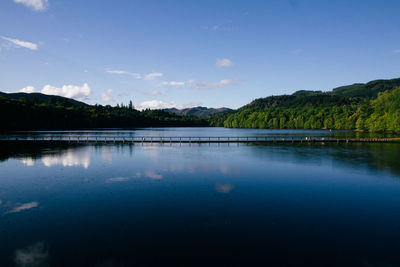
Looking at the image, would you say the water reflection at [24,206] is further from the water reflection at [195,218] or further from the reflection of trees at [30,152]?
the reflection of trees at [30,152]

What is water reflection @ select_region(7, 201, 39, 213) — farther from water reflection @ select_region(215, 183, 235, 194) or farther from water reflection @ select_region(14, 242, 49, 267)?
water reflection @ select_region(215, 183, 235, 194)

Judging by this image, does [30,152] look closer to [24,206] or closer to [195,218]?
[24,206]

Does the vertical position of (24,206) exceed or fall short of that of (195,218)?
it exceeds it

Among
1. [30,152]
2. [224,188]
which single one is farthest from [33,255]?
[30,152]

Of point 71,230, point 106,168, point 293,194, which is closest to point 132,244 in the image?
point 71,230

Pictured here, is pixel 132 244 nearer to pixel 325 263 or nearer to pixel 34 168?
pixel 325 263

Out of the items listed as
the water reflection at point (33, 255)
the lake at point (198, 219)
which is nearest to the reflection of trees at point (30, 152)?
the lake at point (198, 219)

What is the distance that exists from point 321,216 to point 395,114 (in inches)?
4241

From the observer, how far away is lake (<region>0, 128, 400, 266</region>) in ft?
35.7

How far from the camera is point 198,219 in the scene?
1474cm

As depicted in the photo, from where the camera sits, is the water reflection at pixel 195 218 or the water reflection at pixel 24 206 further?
the water reflection at pixel 24 206

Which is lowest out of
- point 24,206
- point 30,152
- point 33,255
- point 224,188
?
point 224,188

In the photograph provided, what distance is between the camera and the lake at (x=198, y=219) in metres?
10.9

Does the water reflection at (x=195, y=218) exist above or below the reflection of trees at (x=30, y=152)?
below
